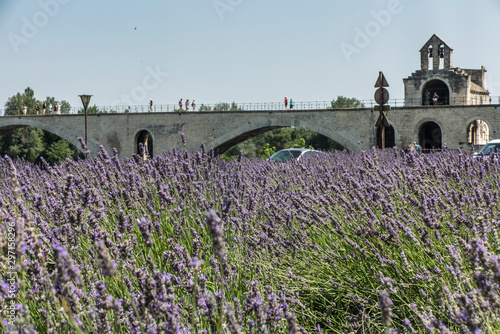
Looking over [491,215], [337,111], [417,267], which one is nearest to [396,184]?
[491,215]

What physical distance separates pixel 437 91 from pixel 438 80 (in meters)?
1.13

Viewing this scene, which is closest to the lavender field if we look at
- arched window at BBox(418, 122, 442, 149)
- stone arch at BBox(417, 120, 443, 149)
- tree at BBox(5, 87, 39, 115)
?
stone arch at BBox(417, 120, 443, 149)

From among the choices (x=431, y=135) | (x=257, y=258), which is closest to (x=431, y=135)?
(x=431, y=135)

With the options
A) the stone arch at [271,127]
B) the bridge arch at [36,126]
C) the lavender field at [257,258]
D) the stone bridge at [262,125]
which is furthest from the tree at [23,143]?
the lavender field at [257,258]

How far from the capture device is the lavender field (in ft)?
6.19

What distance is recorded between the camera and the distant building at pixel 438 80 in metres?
37.1

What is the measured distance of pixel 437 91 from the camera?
1549 inches

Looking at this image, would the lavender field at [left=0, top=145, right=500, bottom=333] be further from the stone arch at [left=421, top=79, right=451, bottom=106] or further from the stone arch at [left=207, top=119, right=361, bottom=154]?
the stone arch at [left=421, top=79, right=451, bottom=106]

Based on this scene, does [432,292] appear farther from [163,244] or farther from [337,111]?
[337,111]

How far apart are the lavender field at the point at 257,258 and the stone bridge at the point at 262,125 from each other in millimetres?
24244

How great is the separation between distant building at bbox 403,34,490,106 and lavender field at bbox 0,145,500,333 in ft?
116

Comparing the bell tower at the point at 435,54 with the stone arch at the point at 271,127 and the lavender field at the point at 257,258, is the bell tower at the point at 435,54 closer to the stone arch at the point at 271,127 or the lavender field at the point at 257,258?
the stone arch at the point at 271,127

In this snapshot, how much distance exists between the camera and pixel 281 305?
85.8 inches

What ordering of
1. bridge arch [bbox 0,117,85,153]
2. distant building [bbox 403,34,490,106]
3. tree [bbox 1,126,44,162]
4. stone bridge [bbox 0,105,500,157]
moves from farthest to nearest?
tree [bbox 1,126,44,162]
bridge arch [bbox 0,117,85,153]
distant building [bbox 403,34,490,106]
stone bridge [bbox 0,105,500,157]
